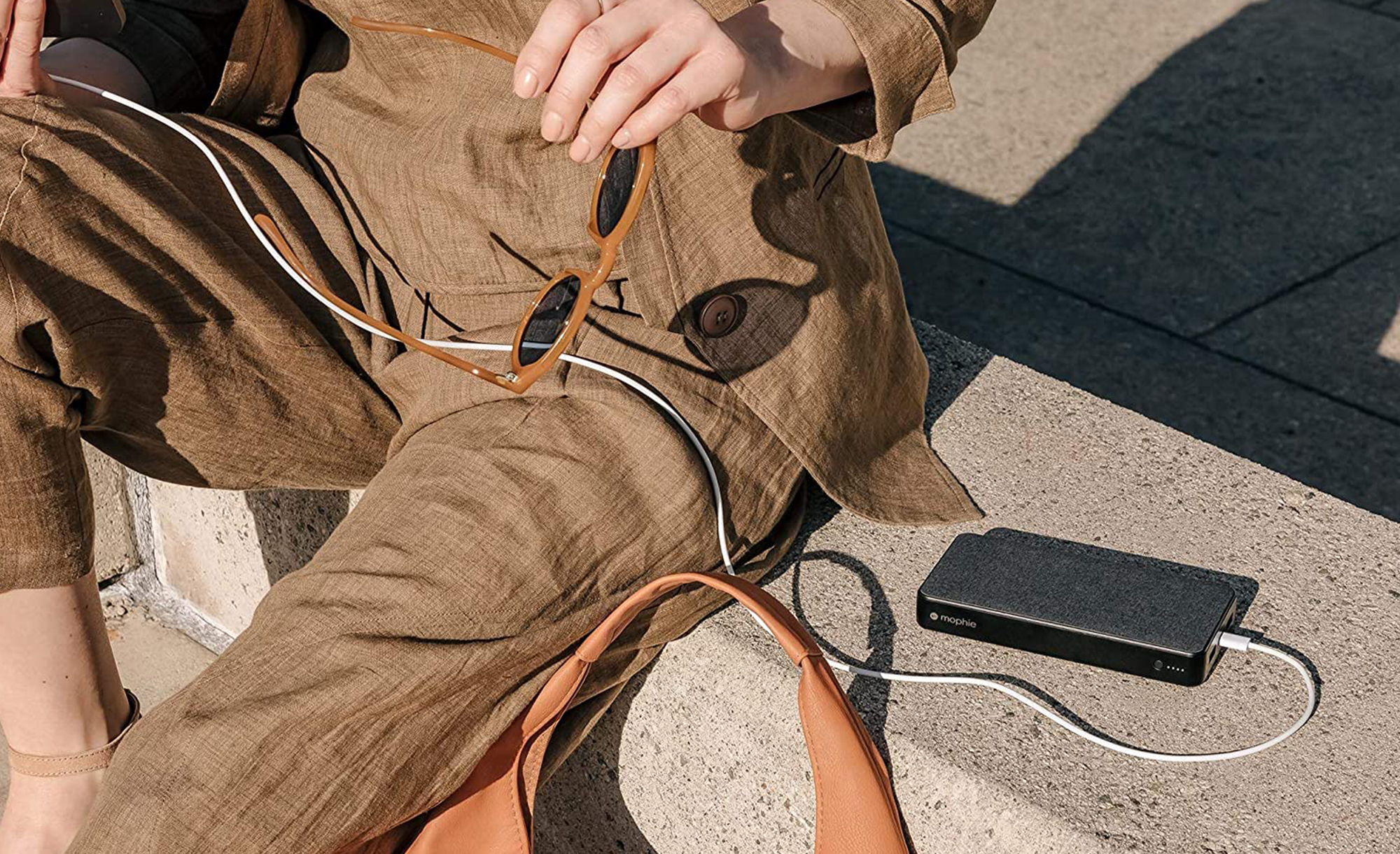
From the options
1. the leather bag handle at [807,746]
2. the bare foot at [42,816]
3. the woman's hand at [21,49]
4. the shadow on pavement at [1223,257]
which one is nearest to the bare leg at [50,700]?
the bare foot at [42,816]

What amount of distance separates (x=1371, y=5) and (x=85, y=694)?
12.5 ft

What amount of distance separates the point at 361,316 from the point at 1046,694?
770 mm

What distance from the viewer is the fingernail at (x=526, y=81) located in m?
1.20

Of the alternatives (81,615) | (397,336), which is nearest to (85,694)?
(81,615)

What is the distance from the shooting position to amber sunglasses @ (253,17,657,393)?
1.34 metres

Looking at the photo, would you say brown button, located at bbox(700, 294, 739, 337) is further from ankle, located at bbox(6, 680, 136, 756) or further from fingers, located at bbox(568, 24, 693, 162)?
ankle, located at bbox(6, 680, 136, 756)

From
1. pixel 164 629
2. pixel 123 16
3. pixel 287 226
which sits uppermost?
pixel 123 16

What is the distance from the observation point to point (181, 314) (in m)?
1.61

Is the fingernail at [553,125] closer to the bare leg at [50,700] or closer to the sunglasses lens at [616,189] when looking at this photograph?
the sunglasses lens at [616,189]

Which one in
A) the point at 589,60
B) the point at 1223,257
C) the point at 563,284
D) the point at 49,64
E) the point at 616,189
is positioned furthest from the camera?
the point at 1223,257

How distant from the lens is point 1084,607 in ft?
5.17

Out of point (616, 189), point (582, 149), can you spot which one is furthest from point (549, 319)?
Result: point (582, 149)

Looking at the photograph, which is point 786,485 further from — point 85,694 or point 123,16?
point 123,16

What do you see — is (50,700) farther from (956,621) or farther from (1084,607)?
(1084,607)
